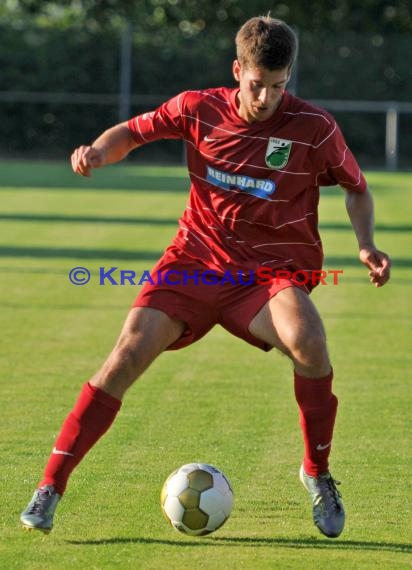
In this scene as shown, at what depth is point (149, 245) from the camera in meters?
17.1

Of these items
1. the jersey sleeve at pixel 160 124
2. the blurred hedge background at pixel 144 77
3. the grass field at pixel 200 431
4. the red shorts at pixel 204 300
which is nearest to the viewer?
the grass field at pixel 200 431

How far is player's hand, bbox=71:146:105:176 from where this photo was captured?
5.47 meters

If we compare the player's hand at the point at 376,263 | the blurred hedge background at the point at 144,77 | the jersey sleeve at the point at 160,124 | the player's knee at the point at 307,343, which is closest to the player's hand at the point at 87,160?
the jersey sleeve at the point at 160,124

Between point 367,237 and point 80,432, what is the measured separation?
1.50 metres

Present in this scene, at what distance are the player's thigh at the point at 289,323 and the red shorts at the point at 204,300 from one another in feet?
0.14

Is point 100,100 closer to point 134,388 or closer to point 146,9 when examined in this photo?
point 146,9

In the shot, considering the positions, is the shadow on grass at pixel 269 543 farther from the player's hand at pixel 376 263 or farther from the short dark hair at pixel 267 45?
the short dark hair at pixel 267 45

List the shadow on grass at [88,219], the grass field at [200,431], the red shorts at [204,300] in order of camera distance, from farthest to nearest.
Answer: the shadow on grass at [88,219]
the red shorts at [204,300]
the grass field at [200,431]

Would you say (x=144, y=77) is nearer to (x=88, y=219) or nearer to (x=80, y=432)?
(x=88, y=219)

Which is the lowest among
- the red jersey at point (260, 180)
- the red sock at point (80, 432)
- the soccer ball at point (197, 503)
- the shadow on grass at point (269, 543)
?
the shadow on grass at point (269, 543)

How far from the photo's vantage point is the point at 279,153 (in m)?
5.60

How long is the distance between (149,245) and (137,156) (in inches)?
817

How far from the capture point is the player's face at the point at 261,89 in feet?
17.7

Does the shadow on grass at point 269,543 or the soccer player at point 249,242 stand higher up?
the soccer player at point 249,242
